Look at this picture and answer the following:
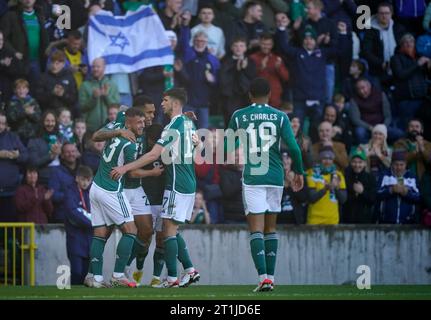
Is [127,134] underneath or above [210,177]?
above

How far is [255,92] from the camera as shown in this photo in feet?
49.3

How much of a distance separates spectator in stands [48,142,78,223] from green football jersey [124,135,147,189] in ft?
7.87

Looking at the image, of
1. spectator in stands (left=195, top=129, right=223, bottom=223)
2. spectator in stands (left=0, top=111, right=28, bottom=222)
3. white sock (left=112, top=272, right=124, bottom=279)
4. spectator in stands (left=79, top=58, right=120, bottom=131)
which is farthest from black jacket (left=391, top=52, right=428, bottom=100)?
white sock (left=112, top=272, right=124, bottom=279)

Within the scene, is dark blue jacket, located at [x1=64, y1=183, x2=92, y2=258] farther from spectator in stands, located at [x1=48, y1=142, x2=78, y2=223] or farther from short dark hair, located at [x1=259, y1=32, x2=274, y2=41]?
short dark hair, located at [x1=259, y1=32, x2=274, y2=41]

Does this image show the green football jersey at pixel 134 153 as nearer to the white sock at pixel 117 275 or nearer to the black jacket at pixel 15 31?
the white sock at pixel 117 275

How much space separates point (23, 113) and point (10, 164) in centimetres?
88

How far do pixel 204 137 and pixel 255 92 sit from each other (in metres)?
4.45

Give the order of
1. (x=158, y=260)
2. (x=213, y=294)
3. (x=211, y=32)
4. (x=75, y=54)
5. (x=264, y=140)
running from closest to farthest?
(x=213, y=294)
(x=264, y=140)
(x=158, y=260)
(x=75, y=54)
(x=211, y=32)

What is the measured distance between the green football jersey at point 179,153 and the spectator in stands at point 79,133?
3888mm

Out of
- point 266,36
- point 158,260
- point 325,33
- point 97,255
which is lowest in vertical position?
point 158,260

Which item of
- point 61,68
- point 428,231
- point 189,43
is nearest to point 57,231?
point 61,68

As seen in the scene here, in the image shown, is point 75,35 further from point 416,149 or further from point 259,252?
point 259,252

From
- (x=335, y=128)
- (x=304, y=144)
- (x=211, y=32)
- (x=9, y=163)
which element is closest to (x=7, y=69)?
(x=9, y=163)

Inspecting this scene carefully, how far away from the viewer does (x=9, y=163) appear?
1862 cm
